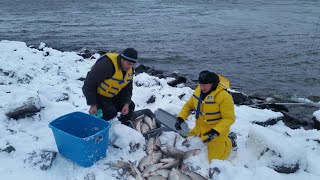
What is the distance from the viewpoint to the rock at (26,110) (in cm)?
585

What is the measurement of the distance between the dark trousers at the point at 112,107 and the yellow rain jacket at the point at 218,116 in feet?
4.58

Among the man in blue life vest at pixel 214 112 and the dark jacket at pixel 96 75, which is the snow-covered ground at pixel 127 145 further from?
the dark jacket at pixel 96 75

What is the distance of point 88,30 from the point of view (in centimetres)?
2186

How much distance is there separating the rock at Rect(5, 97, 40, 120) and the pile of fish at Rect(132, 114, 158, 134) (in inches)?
72.9

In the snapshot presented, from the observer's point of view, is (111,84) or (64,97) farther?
(64,97)

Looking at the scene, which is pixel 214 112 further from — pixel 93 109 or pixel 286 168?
pixel 93 109

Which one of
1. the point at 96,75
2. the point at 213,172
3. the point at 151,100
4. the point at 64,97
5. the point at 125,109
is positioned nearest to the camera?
the point at 213,172

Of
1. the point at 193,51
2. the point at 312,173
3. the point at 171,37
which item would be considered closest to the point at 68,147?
the point at 312,173

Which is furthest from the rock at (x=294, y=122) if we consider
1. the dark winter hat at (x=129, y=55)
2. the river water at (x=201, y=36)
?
the dark winter hat at (x=129, y=55)

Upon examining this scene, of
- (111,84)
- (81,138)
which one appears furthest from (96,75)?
(81,138)

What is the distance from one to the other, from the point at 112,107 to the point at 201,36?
14810mm

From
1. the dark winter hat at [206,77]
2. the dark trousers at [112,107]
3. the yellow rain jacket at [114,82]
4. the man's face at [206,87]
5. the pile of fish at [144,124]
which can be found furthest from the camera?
the pile of fish at [144,124]

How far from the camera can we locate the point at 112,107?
591 cm

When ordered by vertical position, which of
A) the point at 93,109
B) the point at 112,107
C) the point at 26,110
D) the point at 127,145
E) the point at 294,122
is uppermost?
the point at 93,109
